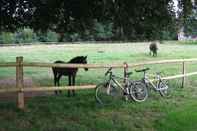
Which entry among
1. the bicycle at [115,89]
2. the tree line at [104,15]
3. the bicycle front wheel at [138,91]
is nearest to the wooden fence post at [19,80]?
the bicycle at [115,89]

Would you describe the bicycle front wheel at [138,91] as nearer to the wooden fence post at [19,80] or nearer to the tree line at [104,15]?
the tree line at [104,15]

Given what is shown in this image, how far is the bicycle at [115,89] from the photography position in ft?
45.9

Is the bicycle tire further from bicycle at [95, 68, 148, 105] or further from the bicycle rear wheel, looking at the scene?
the bicycle rear wheel

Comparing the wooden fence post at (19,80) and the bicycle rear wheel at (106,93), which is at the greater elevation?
the wooden fence post at (19,80)

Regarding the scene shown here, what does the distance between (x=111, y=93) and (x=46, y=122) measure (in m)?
3.23

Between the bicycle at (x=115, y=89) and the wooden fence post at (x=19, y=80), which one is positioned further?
the bicycle at (x=115, y=89)

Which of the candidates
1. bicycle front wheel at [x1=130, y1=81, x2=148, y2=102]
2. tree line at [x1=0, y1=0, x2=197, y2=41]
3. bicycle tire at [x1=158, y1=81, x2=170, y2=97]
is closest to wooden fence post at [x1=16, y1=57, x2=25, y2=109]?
tree line at [x1=0, y1=0, x2=197, y2=41]

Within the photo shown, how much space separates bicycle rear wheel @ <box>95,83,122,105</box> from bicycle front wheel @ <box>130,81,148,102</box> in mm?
391

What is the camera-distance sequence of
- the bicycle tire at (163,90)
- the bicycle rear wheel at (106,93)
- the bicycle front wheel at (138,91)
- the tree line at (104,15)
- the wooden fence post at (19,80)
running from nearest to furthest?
the wooden fence post at (19,80) → the bicycle rear wheel at (106,93) → the tree line at (104,15) → the bicycle front wheel at (138,91) → the bicycle tire at (163,90)

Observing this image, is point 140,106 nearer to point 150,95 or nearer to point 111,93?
point 111,93

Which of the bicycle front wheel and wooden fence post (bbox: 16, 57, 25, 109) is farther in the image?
the bicycle front wheel

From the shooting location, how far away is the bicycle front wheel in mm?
14477

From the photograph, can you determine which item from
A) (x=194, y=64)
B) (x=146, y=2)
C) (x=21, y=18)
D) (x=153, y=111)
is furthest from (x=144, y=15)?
(x=194, y=64)

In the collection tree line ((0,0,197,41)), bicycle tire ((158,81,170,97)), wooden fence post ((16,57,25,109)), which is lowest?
bicycle tire ((158,81,170,97))
